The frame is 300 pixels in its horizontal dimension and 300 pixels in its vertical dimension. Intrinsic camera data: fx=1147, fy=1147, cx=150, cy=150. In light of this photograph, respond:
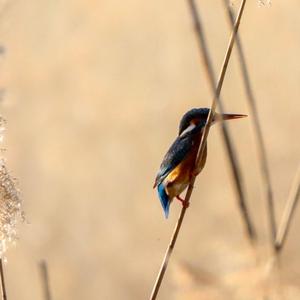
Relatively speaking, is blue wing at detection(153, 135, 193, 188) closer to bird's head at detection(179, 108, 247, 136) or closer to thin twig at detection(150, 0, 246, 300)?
bird's head at detection(179, 108, 247, 136)

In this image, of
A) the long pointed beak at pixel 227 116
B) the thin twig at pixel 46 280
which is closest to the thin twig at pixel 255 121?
the long pointed beak at pixel 227 116

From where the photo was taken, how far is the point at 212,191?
9.42m

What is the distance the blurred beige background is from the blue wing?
4091 millimetres

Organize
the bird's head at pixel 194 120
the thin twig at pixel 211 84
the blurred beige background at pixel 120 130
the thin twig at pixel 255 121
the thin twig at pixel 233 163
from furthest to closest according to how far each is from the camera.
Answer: the blurred beige background at pixel 120 130, the bird's head at pixel 194 120, the thin twig at pixel 255 121, the thin twig at pixel 233 163, the thin twig at pixel 211 84

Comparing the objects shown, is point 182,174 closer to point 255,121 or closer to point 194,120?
point 194,120

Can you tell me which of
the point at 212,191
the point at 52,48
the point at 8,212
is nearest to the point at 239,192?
the point at 8,212

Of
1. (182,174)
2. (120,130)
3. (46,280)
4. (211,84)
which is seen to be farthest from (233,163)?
(120,130)

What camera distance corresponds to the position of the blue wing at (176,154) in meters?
3.35

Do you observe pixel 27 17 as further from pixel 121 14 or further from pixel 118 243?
pixel 118 243

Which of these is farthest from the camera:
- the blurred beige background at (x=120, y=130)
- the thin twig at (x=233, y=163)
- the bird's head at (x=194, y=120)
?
the blurred beige background at (x=120, y=130)

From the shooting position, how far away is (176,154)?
11.1ft

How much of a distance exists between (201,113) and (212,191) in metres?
6.14

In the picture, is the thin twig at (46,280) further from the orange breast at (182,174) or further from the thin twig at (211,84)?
the orange breast at (182,174)

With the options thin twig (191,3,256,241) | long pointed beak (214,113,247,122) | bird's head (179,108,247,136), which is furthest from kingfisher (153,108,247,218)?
thin twig (191,3,256,241)
